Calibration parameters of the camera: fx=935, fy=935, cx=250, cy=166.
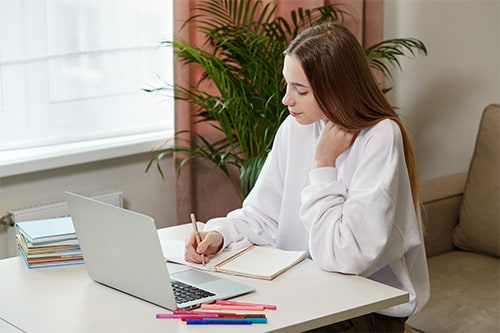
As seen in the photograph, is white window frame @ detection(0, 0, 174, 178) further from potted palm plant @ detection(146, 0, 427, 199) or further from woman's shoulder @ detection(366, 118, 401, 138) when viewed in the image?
woman's shoulder @ detection(366, 118, 401, 138)

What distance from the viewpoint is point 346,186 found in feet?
7.13

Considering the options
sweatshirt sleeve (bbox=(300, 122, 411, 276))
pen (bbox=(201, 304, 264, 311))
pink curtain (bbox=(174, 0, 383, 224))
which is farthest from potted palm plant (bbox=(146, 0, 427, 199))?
pen (bbox=(201, 304, 264, 311))

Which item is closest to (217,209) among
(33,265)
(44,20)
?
(44,20)

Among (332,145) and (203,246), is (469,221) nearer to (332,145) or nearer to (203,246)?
(332,145)

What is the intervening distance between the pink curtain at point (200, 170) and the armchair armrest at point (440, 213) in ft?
2.46

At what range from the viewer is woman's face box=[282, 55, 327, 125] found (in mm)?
A: 2159

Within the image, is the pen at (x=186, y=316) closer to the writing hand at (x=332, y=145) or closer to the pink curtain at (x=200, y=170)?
the writing hand at (x=332, y=145)

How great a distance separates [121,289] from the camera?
75.7 inches

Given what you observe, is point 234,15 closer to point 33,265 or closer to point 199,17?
point 199,17

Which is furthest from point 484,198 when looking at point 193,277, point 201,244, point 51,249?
point 51,249

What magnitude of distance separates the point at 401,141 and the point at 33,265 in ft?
2.89

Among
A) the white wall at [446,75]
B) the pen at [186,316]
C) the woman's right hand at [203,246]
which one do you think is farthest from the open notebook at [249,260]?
the white wall at [446,75]

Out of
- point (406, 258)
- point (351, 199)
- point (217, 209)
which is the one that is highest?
point (351, 199)

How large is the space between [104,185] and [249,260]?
1.35 meters
